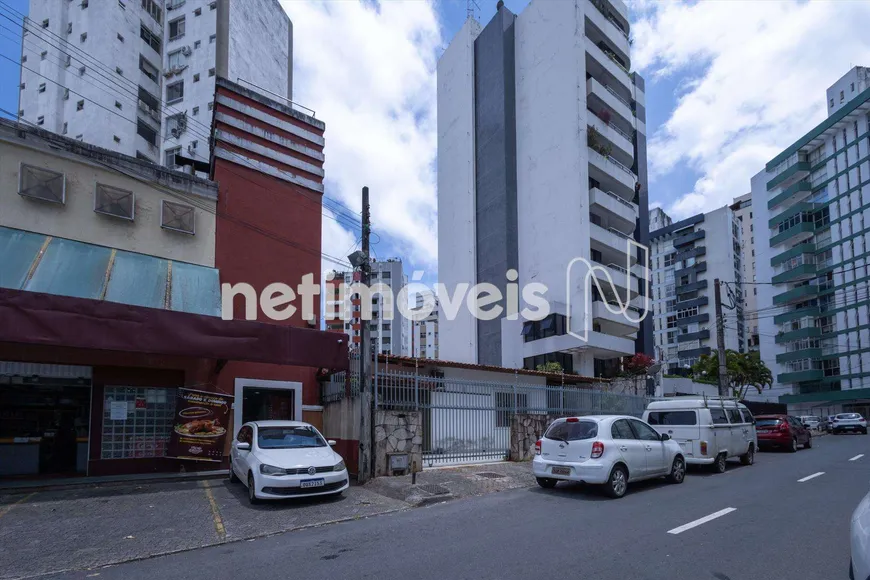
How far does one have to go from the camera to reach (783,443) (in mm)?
21328

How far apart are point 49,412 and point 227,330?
5.44m

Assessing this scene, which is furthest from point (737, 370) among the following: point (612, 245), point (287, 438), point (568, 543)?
point (568, 543)

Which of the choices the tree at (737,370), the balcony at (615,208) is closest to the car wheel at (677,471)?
the balcony at (615,208)

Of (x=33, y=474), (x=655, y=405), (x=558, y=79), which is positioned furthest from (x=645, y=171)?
(x=33, y=474)

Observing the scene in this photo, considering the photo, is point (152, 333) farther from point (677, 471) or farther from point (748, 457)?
point (748, 457)

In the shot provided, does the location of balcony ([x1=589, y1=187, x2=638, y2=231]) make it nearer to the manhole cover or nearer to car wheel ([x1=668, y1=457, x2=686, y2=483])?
car wheel ([x1=668, y1=457, x2=686, y2=483])

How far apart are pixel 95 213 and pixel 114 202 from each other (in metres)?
0.52

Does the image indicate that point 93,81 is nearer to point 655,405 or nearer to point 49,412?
point 49,412

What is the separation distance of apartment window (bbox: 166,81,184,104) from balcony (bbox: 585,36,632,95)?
28989 millimetres

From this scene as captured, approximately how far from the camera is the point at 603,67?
37750 millimetres

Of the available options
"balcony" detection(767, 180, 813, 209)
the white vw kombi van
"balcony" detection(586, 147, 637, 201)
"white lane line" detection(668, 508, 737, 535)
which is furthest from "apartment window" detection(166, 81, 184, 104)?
"balcony" detection(767, 180, 813, 209)

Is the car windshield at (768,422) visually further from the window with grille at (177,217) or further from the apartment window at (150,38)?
the apartment window at (150,38)

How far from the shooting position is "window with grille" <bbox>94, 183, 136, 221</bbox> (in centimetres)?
1430

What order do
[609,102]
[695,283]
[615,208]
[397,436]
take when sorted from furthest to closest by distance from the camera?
1. [695,283]
2. [609,102]
3. [615,208]
4. [397,436]
